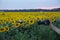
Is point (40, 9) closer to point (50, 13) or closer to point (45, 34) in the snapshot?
point (50, 13)

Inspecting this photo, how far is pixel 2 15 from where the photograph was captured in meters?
1.44

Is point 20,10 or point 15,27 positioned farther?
point 20,10

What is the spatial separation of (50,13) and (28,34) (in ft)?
1.42

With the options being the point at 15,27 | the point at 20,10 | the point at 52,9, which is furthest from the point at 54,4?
the point at 15,27

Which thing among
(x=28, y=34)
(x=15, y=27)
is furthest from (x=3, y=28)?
(x=28, y=34)

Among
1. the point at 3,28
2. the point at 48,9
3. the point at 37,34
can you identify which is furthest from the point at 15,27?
the point at 48,9

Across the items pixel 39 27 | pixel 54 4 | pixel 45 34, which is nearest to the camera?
pixel 45 34

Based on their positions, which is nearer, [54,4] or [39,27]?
[39,27]

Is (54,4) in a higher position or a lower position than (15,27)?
higher

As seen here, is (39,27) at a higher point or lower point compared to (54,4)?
lower

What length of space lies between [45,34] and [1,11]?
53 cm

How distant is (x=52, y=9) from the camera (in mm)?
1421

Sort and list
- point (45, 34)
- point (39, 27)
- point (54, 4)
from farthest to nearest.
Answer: point (54, 4) < point (39, 27) < point (45, 34)

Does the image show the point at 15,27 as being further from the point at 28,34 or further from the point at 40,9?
the point at 40,9
